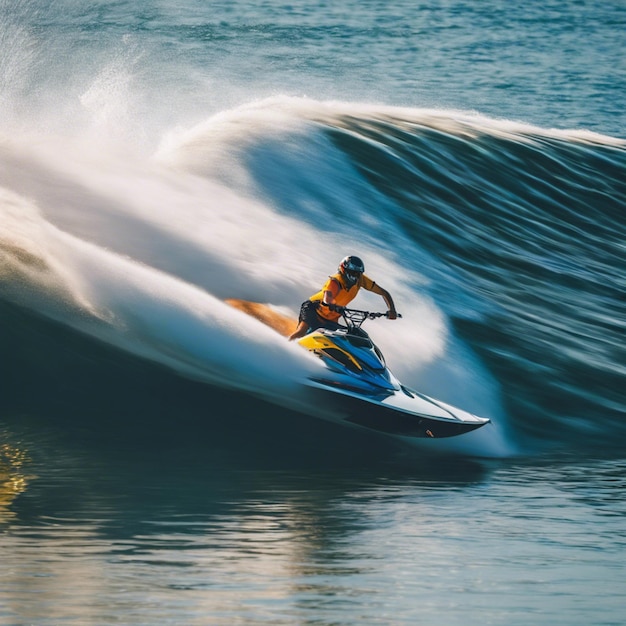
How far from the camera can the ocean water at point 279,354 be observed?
6.69 m

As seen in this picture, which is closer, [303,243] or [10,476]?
[10,476]

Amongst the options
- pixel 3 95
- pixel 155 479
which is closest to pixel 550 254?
pixel 3 95

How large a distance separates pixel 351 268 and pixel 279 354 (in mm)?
1005

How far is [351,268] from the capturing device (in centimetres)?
1052

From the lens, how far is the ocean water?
669 centimetres

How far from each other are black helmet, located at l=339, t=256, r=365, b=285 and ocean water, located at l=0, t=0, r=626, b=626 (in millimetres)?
866

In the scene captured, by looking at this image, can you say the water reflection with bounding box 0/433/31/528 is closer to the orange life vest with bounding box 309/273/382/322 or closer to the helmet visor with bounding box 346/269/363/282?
the orange life vest with bounding box 309/273/382/322

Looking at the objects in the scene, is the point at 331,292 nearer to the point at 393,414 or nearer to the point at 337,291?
the point at 337,291

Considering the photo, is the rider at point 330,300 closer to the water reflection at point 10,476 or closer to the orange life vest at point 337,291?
the orange life vest at point 337,291

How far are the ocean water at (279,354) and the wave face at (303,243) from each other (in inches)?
1.7

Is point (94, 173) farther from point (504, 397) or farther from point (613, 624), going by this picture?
point (613, 624)

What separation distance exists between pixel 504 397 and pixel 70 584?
6083 millimetres

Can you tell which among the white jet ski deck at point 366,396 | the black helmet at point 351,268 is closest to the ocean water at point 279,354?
the white jet ski deck at point 366,396

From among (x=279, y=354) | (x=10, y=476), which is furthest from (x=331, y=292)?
(x=10, y=476)
